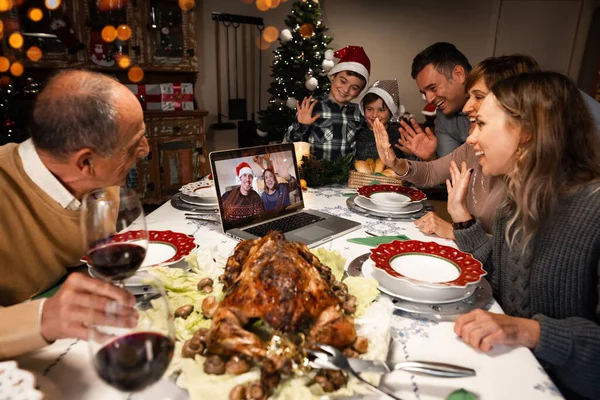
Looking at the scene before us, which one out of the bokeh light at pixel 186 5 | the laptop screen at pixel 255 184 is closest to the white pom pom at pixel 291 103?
the bokeh light at pixel 186 5

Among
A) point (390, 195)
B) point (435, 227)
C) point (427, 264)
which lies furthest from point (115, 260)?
point (390, 195)

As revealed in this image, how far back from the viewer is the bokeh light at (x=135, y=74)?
4.74 meters

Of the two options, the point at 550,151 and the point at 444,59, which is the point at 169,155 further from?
the point at 550,151

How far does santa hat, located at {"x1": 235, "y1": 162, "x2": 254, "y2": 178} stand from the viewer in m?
1.59

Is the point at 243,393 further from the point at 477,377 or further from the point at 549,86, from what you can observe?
the point at 549,86

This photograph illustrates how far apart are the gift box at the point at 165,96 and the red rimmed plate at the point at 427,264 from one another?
432 centimetres

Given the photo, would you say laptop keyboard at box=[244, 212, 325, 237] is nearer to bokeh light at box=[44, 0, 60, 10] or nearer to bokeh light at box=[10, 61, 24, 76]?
bokeh light at box=[10, 61, 24, 76]

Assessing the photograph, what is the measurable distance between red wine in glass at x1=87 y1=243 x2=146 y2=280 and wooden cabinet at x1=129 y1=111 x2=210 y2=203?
13.8 feet

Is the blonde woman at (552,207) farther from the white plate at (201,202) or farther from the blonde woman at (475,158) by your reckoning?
the white plate at (201,202)

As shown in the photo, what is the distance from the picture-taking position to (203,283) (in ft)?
3.45

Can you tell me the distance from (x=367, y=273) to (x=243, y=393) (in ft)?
1.97

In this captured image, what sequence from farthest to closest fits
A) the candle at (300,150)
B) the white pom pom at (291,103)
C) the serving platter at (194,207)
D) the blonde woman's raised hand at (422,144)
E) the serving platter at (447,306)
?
the white pom pom at (291,103)
the blonde woman's raised hand at (422,144)
the candle at (300,150)
the serving platter at (194,207)
the serving platter at (447,306)

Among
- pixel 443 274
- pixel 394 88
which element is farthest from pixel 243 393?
pixel 394 88

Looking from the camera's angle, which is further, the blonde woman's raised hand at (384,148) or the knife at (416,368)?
the blonde woman's raised hand at (384,148)
